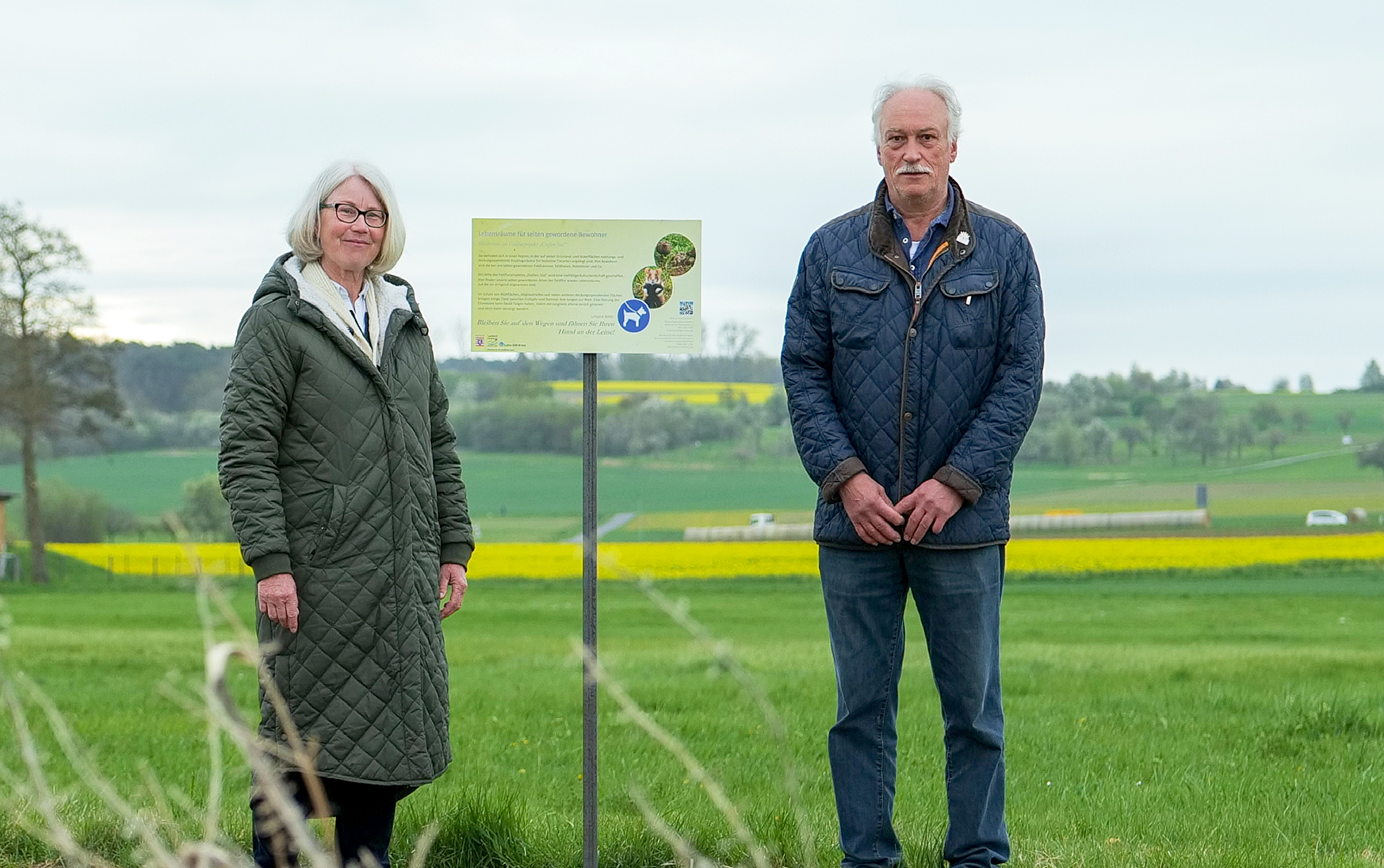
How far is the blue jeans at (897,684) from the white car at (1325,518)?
143ft

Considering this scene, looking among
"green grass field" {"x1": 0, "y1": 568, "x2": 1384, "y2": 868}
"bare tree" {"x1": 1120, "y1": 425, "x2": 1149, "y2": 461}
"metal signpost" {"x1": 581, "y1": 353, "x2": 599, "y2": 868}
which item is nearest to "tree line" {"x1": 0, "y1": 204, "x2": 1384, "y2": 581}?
"bare tree" {"x1": 1120, "y1": 425, "x2": 1149, "y2": 461}

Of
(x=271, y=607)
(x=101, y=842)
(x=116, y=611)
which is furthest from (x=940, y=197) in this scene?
(x=116, y=611)

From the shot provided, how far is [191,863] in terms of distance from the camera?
1.10 m

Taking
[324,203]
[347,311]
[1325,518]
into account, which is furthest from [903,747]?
[1325,518]

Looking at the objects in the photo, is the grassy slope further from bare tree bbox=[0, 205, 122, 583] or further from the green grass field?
the green grass field

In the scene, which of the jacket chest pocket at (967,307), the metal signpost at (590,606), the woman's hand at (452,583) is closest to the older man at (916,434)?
the jacket chest pocket at (967,307)

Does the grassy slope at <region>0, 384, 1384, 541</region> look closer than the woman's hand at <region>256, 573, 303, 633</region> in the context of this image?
No

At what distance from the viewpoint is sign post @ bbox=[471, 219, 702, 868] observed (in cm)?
441

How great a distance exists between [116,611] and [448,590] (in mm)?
27330

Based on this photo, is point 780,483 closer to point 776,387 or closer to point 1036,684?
point 776,387

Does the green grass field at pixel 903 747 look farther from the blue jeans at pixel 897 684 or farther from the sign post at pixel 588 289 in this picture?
the sign post at pixel 588 289

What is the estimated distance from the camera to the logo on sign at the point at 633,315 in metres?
4.44

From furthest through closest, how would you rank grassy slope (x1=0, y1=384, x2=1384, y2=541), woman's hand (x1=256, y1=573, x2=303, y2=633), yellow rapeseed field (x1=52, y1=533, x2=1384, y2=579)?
grassy slope (x1=0, y1=384, x2=1384, y2=541), yellow rapeseed field (x1=52, y1=533, x2=1384, y2=579), woman's hand (x1=256, y1=573, x2=303, y2=633)

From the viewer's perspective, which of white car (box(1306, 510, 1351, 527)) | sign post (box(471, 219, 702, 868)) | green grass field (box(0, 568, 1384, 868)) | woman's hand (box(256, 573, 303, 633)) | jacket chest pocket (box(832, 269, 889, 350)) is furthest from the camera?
white car (box(1306, 510, 1351, 527))
